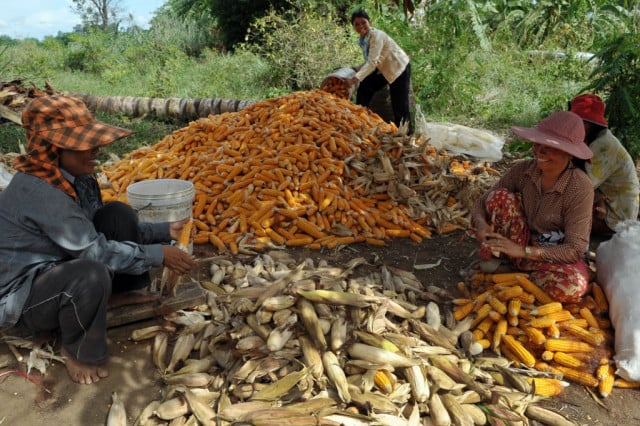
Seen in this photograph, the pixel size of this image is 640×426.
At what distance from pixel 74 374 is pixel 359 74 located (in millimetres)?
5147

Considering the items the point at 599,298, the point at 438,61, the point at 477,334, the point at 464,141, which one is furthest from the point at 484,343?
the point at 438,61

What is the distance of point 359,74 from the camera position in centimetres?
641

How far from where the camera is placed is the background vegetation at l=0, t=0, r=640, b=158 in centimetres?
766

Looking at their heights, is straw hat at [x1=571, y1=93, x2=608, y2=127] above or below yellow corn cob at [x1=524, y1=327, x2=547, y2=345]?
above

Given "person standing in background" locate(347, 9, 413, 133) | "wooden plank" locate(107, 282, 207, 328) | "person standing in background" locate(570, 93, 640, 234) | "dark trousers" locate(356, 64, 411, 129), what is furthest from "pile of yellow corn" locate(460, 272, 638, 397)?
"dark trousers" locate(356, 64, 411, 129)

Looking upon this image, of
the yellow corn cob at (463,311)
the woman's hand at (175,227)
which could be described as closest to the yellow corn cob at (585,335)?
the yellow corn cob at (463,311)

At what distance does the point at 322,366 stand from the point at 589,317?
163 centimetres

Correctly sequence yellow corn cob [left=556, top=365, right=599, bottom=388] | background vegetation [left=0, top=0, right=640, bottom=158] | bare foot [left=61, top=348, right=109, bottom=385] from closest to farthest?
1. bare foot [left=61, top=348, right=109, bottom=385]
2. yellow corn cob [left=556, top=365, right=599, bottom=388]
3. background vegetation [left=0, top=0, right=640, bottom=158]

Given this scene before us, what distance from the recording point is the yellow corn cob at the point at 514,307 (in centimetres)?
276

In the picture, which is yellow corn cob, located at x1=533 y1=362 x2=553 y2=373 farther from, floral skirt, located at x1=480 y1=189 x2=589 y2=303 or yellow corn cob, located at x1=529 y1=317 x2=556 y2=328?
floral skirt, located at x1=480 y1=189 x2=589 y2=303

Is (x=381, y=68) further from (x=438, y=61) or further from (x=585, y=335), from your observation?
(x=585, y=335)

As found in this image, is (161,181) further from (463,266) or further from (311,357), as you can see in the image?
(463,266)

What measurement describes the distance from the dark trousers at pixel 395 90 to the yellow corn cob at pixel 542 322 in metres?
4.32

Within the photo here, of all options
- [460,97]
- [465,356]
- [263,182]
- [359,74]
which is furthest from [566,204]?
[460,97]
